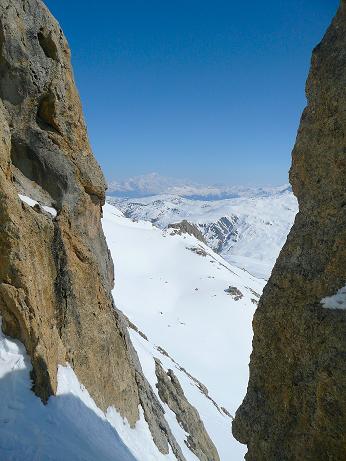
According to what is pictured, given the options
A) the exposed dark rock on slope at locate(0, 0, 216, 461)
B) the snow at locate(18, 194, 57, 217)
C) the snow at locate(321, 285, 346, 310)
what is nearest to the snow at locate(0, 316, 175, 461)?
the exposed dark rock on slope at locate(0, 0, 216, 461)

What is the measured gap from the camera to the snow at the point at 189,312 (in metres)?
42.9

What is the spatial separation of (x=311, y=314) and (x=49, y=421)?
9.06 metres

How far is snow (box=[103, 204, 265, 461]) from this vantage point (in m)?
42.9

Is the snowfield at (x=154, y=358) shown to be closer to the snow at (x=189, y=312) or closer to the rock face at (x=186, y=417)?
the snow at (x=189, y=312)

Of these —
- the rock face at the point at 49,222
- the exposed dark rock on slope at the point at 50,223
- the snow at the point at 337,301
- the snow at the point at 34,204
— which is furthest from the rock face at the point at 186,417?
the snow at the point at 337,301

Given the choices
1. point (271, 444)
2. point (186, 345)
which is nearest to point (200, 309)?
point (186, 345)

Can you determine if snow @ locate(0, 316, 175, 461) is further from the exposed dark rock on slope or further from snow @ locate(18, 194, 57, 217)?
snow @ locate(18, 194, 57, 217)

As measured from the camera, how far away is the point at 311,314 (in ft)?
36.8

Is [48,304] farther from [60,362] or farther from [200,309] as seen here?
[200,309]

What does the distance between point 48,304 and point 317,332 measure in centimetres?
1041

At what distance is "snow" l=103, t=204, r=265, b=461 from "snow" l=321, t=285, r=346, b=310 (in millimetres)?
21665

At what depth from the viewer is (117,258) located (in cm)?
9606

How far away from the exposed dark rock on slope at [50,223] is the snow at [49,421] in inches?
18.0

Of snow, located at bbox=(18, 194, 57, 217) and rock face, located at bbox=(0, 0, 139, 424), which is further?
snow, located at bbox=(18, 194, 57, 217)
